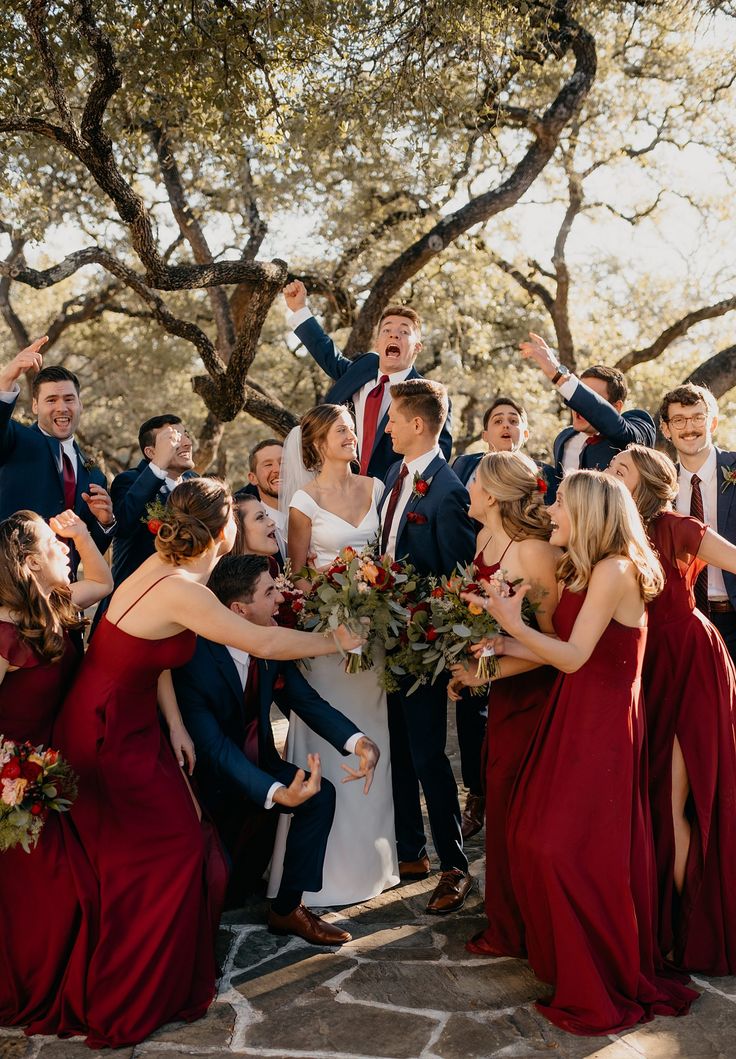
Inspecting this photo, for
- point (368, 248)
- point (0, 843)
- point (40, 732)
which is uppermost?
point (368, 248)

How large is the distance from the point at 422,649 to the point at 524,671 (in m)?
0.48

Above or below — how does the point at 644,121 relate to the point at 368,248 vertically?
above

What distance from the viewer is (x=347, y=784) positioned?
5492 millimetres

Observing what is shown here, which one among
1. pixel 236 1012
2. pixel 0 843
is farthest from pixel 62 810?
pixel 236 1012

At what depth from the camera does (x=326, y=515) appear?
5688 mm

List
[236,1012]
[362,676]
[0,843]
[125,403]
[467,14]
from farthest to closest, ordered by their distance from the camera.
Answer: [125,403] → [467,14] → [362,676] → [236,1012] → [0,843]

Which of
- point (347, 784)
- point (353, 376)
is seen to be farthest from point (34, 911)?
point (353, 376)

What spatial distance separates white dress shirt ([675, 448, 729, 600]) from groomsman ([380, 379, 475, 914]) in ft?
5.61

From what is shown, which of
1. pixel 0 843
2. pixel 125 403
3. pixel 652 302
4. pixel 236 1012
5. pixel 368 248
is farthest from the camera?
pixel 125 403

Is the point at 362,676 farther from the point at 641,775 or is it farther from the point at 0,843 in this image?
the point at 0,843

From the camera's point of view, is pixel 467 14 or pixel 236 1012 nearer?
pixel 236 1012

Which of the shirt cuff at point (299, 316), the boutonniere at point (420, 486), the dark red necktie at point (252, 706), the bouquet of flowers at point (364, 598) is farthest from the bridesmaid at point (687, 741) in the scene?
the shirt cuff at point (299, 316)

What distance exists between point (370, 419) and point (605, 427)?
5.10 feet

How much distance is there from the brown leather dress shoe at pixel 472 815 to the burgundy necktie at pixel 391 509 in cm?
187
